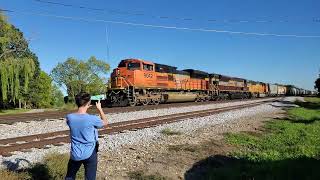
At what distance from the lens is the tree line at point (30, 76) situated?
35.6 meters

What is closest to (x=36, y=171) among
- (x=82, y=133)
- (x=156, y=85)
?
(x=82, y=133)

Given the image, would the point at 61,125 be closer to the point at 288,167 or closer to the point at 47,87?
the point at 288,167

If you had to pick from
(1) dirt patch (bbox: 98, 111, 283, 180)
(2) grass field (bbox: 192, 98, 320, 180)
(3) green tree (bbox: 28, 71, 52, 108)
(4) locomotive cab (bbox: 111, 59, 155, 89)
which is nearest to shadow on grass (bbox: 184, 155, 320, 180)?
(2) grass field (bbox: 192, 98, 320, 180)

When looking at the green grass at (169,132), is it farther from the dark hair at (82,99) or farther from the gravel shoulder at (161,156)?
the dark hair at (82,99)

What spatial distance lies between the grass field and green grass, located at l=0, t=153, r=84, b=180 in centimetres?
307

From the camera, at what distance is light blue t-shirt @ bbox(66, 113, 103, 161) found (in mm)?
6102

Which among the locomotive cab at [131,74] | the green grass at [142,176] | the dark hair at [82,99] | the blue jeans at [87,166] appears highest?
the locomotive cab at [131,74]

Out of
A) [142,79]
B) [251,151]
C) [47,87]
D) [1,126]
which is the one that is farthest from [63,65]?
[251,151]

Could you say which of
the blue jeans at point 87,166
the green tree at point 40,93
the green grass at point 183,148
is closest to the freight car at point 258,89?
the green tree at point 40,93

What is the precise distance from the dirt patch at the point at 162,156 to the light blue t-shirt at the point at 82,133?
2.40 metres

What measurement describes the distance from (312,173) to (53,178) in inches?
221

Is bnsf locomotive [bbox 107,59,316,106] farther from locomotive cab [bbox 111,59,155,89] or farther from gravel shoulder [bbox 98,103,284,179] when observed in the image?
gravel shoulder [bbox 98,103,284,179]

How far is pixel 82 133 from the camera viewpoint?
6117 mm

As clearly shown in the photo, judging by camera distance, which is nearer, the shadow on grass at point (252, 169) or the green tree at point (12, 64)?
the shadow on grass at point (252, 169)
